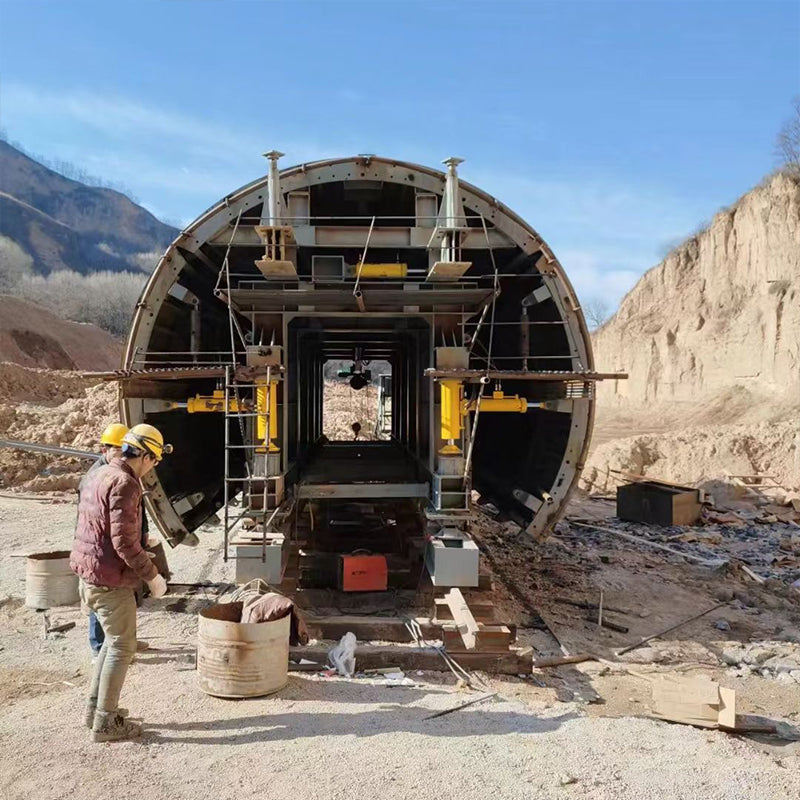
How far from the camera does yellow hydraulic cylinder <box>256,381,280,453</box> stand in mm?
6336

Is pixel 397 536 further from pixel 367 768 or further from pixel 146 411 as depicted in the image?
pixel 367 768

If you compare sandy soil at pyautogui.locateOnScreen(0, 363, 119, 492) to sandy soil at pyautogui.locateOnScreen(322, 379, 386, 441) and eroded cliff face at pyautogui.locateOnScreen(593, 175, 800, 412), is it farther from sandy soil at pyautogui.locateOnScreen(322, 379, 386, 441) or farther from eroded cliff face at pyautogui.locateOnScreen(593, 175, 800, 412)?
eroded cliff face at pyautogui.locateOnScreen(593, 175, 800, 412)

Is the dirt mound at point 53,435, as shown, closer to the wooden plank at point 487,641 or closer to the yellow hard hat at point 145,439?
the yellow hard hat at point 145,439

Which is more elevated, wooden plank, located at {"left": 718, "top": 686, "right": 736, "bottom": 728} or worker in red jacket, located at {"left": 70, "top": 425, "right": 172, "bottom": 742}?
worker in red jacket, located at {"left": 70, "top": 425, "right": 172, "bottom": 742}

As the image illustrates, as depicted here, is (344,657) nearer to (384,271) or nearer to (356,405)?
(384,271)

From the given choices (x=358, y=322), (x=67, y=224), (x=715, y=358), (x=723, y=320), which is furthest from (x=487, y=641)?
(x=67, y=224)

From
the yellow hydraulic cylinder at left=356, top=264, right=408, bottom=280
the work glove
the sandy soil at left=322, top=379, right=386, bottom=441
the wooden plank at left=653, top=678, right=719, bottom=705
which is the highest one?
the yellow hydraulic cylinder at left=356, top=264, right=408, bottom=280

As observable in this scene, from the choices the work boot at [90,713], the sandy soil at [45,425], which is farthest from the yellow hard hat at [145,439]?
the sandy soil at [45,425]

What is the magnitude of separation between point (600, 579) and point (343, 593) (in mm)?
3236

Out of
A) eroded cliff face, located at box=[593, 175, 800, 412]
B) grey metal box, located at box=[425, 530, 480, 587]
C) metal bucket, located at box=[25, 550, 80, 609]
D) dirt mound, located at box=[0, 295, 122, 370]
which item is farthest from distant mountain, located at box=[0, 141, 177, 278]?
grey metal box, located at box=[425, 530, 480, 587]

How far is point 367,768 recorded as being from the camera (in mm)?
3600

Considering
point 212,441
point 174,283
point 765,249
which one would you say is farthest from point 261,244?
point 765,249

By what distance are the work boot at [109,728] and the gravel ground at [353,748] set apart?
0.06m

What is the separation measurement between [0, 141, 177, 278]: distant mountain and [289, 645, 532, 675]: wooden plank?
235 ft
